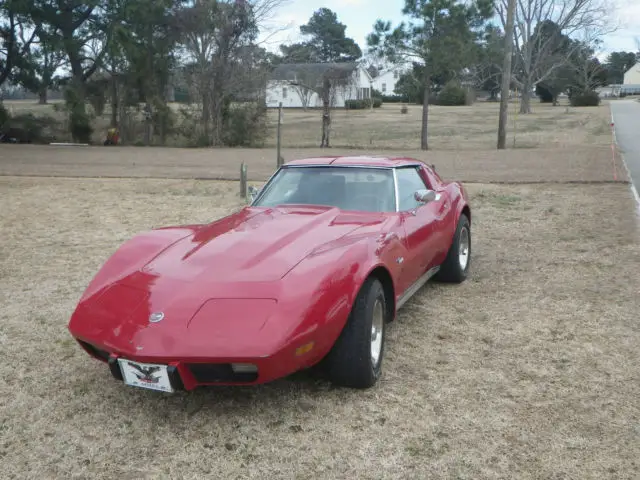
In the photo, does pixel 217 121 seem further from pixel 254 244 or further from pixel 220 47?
pixel 254 244

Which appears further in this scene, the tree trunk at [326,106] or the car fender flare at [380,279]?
the tree trunk at [326,106]

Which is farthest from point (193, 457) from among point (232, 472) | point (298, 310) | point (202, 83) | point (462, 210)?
point (202, 83)

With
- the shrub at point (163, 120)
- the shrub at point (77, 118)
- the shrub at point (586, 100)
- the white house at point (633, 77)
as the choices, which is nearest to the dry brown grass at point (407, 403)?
the shrub at point (163, 120)

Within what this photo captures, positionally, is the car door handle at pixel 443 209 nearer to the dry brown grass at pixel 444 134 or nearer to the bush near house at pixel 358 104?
the dry brown grass at pixel 444 134

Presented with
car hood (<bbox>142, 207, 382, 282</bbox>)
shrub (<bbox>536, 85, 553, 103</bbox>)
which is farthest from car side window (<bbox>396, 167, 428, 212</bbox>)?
shrub (<bbox>536, 85, 553, 103</bbox>)

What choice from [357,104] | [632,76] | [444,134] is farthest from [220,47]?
[632,76]

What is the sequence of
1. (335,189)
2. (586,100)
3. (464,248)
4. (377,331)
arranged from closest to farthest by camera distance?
(377,331)
(335,189)
(464,248)
(586,100)

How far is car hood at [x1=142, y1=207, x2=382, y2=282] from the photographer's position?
348 cm

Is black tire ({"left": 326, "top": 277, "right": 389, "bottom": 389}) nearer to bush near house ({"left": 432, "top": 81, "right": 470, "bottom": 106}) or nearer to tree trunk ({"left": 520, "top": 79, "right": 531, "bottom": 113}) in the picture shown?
tree trunk ({"left": 520, "top": 79, "right": 531, "bottom": 113})

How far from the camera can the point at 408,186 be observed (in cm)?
508

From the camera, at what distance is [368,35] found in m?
23.2

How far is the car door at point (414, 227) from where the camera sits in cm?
439

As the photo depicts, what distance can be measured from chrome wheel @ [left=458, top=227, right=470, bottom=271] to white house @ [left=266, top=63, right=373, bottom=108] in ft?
59.8

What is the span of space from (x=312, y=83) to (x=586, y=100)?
3604cm
